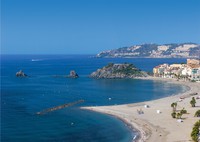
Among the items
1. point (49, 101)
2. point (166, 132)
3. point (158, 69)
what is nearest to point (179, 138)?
point (166, 132)

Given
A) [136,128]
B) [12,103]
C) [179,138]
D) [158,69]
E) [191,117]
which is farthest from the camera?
[158,69]

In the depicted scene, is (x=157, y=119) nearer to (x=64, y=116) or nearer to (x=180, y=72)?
(x=64, y=116)

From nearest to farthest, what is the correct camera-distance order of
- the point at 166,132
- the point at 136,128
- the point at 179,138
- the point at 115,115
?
the point at 179,138 → the point at 166,132 → the point at 136,128 → the point at 115,115

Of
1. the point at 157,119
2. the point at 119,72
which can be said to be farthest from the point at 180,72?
the point at 157,119

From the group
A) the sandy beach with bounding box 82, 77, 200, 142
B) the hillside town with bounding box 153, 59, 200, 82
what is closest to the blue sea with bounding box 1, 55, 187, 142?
the sandy beach with bounding box 82, 77, 200, 142

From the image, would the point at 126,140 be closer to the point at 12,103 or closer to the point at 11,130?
the point at 11,130

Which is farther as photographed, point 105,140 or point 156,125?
point 156,125

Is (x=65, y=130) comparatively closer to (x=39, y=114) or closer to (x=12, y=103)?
(x=39, y=114)
